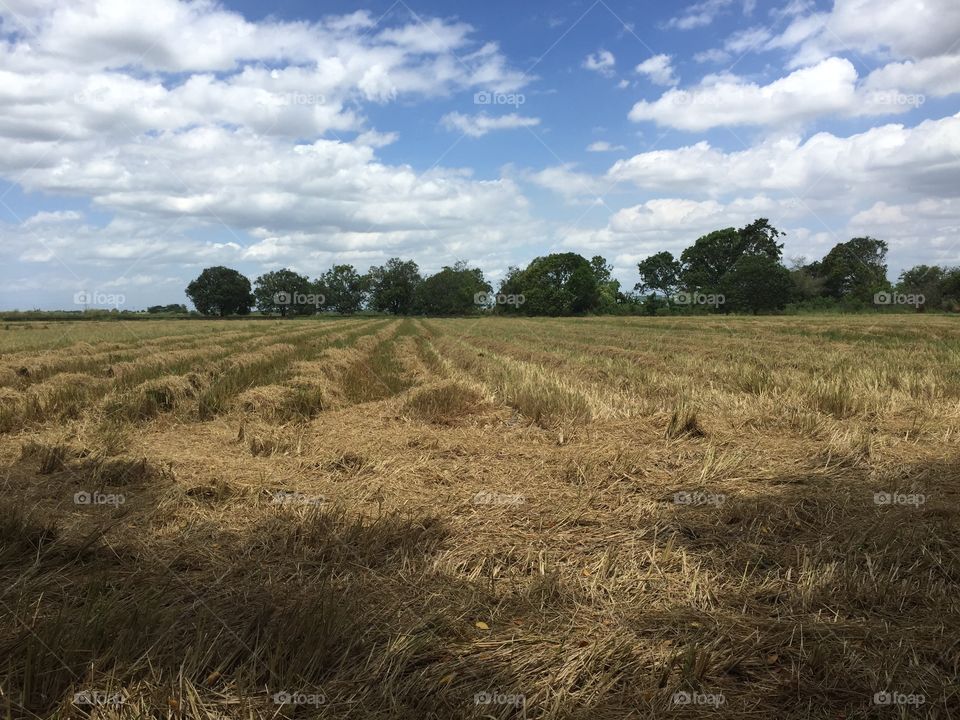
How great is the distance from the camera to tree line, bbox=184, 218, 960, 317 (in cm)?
6888

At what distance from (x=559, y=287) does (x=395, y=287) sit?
3632 centimetres

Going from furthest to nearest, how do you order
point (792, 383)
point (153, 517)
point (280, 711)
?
point (792, 383)
point (153, 517)
point (280, 711)

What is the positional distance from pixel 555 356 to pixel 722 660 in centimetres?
1700

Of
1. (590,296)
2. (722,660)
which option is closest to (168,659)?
(722,660)

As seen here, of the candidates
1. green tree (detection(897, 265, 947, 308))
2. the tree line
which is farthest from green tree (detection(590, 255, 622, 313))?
green tree (detection(897, 265, 947, 308))

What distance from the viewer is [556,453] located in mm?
6516

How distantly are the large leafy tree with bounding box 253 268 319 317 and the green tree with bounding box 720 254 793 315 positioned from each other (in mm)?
72231

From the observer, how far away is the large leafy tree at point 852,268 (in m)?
84.9

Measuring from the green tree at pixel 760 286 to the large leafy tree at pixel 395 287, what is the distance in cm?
6641

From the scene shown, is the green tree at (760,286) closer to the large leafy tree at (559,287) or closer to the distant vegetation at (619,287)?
the distant vegetation at (619,287)

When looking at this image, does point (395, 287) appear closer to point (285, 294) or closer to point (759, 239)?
point (285, 294)

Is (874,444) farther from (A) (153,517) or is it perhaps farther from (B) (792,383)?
(A) (153,517)

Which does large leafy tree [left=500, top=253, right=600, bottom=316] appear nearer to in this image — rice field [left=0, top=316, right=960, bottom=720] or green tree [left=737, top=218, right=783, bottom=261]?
green tree [left=737, top=218, right=783, bottom=261]

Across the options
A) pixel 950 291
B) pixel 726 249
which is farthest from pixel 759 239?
pixel 950 291
